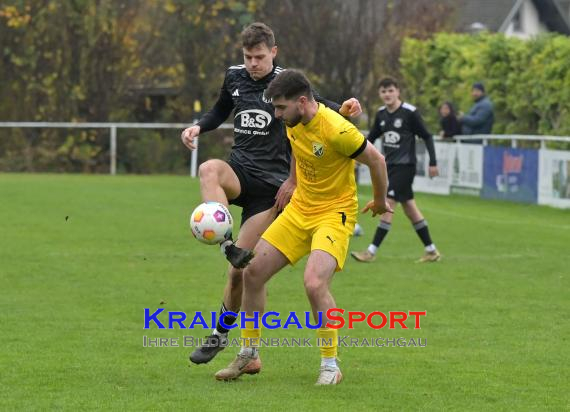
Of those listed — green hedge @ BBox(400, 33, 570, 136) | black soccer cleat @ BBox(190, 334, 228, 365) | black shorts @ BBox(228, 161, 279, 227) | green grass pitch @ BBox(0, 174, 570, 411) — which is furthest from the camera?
green hedge @ BBox(400, 33, 570, 136)

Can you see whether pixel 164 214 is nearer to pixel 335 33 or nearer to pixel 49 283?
pixel 49 283

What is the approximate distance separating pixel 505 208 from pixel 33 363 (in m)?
14.3

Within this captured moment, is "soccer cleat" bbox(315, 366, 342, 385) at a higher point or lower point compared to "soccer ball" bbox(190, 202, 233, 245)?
lower

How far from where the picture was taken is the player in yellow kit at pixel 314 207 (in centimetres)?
734

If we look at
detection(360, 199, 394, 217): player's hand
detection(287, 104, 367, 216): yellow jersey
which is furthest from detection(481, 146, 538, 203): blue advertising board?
detection(287, 104, 367, 216): yellow jersey

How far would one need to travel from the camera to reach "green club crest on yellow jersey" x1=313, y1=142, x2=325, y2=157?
24.4 feet

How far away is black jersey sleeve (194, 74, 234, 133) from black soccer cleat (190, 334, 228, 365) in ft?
4.59

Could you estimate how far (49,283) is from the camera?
1177cm

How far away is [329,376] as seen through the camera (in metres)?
7.42

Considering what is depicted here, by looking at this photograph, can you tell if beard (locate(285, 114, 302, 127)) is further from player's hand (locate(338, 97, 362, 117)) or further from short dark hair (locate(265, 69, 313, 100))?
player's hand (locate(338, 97, 362, 117))

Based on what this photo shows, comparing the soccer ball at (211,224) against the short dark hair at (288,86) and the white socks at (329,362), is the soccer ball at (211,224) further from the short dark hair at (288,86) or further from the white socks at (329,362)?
the white socks at (329,362)

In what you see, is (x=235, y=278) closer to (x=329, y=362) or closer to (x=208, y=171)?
(x=208, y=171)

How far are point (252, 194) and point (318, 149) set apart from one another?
93cm

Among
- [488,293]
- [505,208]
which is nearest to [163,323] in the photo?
[488,293]
